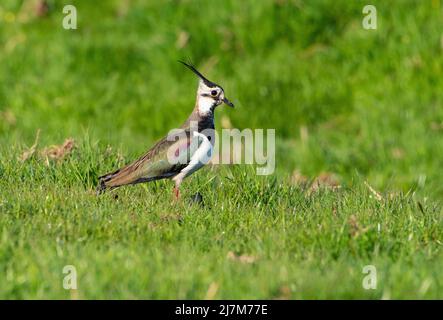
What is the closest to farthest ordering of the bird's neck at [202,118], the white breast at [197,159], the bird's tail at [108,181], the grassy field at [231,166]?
1. the grassy field at [231,166]
2. the bird's tail at [108,181]
3. the white breast at [197,159]
4. the bird's neck at [202,118]

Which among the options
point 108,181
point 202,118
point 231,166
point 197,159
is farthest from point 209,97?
point 108,181

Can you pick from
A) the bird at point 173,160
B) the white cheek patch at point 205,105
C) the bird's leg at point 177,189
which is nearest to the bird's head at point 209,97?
the white cheek patch at point 205,105

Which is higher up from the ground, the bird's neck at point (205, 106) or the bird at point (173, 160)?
the bird's neck at point (205, 106)

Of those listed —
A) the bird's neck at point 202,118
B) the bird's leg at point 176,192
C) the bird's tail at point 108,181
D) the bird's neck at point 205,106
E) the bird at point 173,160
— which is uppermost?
the bird's neck at point 205,106

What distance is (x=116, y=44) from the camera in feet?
46.2

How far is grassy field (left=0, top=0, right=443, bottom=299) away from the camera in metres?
6.22

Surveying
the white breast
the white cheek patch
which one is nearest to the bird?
the white breast

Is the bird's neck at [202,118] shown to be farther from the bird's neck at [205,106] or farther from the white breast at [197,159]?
the white breast at [197,159]

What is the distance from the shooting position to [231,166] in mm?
9492

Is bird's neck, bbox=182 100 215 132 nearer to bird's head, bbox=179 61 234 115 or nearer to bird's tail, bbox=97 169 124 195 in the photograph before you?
bird's head, bbox=179 61 234 115

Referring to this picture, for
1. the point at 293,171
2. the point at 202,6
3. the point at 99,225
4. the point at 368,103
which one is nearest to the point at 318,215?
the point at 99,225

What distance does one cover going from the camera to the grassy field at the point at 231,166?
622cm

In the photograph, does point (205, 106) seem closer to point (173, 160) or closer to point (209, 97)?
point (209, 97)
